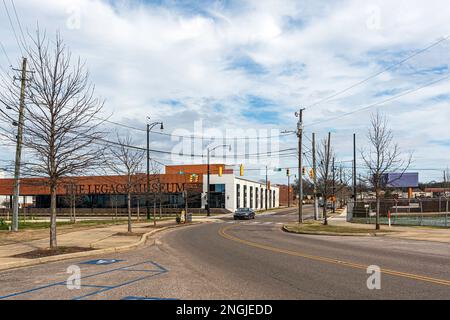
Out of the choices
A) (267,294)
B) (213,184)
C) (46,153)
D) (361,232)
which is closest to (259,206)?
(213,184)

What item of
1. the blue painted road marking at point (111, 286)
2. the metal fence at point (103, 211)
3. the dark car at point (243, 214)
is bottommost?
the metal fence at point (103, 211)

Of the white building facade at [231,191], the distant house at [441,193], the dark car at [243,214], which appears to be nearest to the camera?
the dark car at [243,214]

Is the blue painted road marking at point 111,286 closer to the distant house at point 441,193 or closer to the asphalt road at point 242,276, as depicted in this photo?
the asphalt road at point 242,276

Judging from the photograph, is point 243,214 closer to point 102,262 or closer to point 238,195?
point 238,195

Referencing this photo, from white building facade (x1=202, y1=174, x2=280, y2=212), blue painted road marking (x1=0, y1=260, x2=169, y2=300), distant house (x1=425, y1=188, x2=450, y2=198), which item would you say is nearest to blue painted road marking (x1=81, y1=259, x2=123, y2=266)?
blue painted road marking (x1=0, y1=260, x2=169, y2=300)

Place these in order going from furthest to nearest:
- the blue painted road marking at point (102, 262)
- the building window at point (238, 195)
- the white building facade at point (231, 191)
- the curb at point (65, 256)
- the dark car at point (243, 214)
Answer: the building window at point (238, 195)
the white building facade at point (231, 191)
the dark car at point (243, 214)
the blue painted road marking at point (102, 262)
the curb at point (65, 256)

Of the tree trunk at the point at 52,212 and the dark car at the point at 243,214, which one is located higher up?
the tree trunk at the point at 52,212

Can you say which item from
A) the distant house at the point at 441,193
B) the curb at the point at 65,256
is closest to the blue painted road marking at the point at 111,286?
the curb at the point at 65,256

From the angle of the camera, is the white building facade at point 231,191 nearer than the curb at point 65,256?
No

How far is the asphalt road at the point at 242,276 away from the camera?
8367 mm

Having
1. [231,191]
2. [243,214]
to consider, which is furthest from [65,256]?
[231,191]
